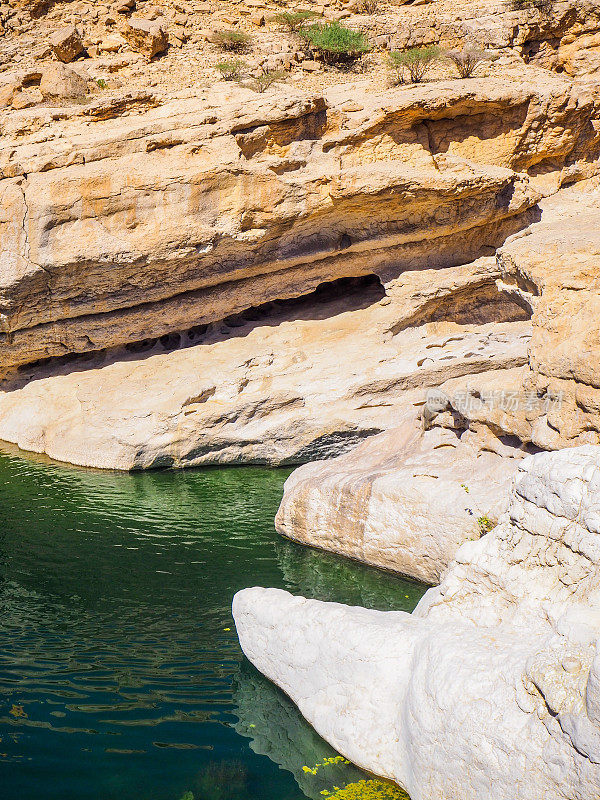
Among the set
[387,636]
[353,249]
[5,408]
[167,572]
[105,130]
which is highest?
[105,130]

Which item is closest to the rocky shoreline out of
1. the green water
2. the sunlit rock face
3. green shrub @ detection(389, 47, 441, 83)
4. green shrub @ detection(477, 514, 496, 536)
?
green shrub @ detection(477, 514, 496, 536)

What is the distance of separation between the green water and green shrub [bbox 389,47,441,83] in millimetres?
9507

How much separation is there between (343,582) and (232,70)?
11.7m

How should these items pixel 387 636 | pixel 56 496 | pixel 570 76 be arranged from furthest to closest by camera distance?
pixel 570 76 < pixel 56 496 < pixel 387 636

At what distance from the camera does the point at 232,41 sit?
16.9 meters

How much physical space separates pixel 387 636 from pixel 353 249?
33.7ft

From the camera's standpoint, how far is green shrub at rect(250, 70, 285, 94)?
1427cm

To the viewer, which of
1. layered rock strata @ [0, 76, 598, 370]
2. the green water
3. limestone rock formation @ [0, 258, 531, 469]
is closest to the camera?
the green water

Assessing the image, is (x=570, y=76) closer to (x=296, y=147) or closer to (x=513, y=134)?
(x=513, y=134)

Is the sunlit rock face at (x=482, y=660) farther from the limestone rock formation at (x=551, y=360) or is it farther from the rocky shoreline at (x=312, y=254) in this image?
the rocky shoreline at (x=312, y=254)

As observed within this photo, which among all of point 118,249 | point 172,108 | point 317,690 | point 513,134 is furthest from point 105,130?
point 317,690

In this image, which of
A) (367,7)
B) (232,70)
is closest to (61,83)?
(232,70)

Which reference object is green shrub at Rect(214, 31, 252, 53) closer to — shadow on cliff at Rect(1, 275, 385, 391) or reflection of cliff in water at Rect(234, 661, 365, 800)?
shadow on cliff at Rect(1, 275, 385, 391)

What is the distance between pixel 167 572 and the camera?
30.1 feet
